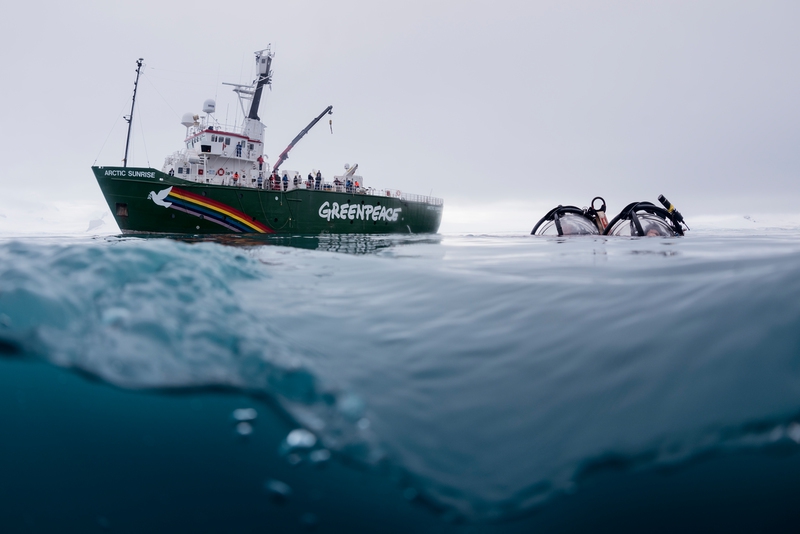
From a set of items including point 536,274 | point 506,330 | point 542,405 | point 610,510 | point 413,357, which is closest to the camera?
point 610,510

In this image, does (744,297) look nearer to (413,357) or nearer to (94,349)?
(413,357)

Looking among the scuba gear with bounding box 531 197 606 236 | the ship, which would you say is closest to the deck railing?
the ship

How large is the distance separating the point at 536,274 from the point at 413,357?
2.19m

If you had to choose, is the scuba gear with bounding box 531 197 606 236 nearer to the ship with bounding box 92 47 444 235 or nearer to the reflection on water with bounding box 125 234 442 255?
the reflection on water with bounding box 125 234 442 255

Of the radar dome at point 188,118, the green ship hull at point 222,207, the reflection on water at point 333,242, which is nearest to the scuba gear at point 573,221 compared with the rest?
the reflection on water at point 333,242

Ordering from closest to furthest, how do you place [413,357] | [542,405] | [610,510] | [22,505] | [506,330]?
1. [610,510]
2. [542,405]
3. [22,505]
4. [413,357]
5. [506,330]

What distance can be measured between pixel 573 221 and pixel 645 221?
6.35 feet

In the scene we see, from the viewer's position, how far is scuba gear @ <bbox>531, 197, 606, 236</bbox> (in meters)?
12.4

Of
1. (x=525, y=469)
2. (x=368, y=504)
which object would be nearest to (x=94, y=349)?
(x=368, y=504)

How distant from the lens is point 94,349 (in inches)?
100

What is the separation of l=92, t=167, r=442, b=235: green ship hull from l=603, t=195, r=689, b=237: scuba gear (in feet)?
61.1

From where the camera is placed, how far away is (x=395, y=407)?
2.07m

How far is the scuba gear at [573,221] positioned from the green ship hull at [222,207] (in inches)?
658

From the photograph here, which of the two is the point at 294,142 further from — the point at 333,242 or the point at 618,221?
the point at 618,221
